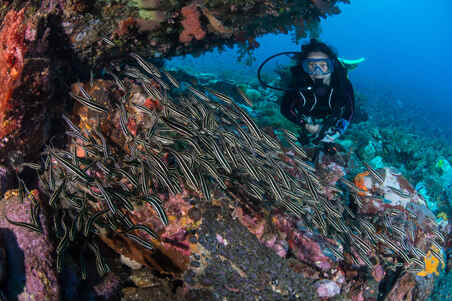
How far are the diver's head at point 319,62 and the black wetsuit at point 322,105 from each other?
0.49 feet

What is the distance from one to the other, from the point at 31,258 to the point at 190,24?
4.53 m

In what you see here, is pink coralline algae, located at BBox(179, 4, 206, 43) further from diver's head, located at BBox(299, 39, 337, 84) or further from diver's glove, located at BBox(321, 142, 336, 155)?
diver's glove, located at BBox(321, 142, 336, 155)

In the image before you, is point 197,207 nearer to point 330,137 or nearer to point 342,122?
point 330,137

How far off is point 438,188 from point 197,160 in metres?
9.57

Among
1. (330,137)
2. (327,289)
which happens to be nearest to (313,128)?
(330,137)

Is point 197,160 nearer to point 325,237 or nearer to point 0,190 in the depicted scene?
point 325,237

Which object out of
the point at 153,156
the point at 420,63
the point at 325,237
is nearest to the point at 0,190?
the point at 153,156

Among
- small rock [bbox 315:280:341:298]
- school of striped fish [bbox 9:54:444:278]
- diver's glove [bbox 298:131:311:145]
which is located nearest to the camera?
school of striped fish [bbox 9:54:444:278]

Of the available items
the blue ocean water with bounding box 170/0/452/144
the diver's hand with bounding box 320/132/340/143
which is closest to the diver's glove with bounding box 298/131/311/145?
the diver's hand with bounding box 320/132/340/143

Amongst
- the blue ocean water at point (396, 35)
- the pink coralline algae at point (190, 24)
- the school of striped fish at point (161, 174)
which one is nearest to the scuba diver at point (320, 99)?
the school of striped fish at point (161, 174)

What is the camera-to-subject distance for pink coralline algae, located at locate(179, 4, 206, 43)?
14.9 feet

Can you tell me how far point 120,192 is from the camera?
3.34 m

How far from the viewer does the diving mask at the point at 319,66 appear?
5.72m

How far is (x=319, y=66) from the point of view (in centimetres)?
574
